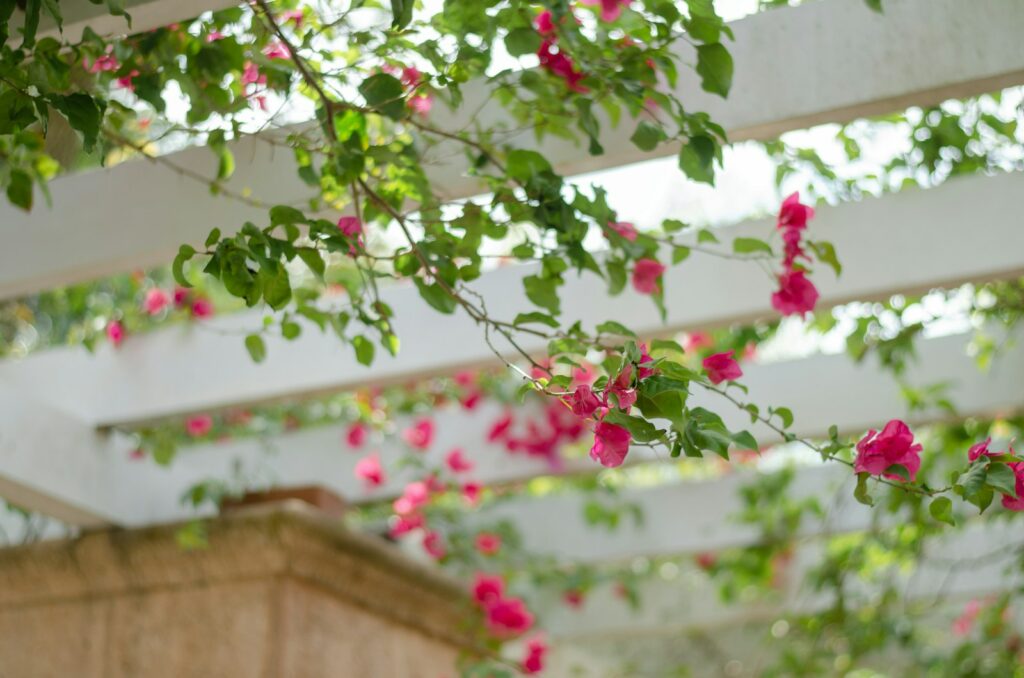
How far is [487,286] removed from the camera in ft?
10.0

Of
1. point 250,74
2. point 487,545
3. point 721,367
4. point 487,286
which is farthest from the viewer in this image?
point 487,545

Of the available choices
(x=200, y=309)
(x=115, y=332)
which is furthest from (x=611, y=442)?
(x=115, y=332)

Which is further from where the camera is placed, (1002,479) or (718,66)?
(718,66)

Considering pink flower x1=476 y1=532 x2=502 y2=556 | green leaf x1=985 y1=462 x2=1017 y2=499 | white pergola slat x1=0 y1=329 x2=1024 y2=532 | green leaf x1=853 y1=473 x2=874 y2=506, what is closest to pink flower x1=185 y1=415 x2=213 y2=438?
white pergola slat x1=0 y1=329 x2=1024 y2=532

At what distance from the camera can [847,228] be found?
2.79 metres

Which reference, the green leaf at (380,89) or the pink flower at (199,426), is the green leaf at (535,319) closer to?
the green leaf at (380,89)

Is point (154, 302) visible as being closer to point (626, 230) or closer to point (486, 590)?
point (486, 590)

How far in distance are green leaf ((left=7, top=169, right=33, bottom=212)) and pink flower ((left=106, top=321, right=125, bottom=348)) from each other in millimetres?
1305

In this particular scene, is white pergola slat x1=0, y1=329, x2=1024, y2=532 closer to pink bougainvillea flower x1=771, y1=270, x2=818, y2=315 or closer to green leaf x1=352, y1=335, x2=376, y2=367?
pink bougainvillea flower x1=771, y1=270, x2=818, y2=315

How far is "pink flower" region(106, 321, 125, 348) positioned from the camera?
11.4 ft

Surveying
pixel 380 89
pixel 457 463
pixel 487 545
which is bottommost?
pixel 487 545

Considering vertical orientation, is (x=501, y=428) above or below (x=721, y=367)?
below

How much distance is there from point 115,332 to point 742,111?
1859 millimetres

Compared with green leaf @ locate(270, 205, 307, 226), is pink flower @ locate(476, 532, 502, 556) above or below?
below
